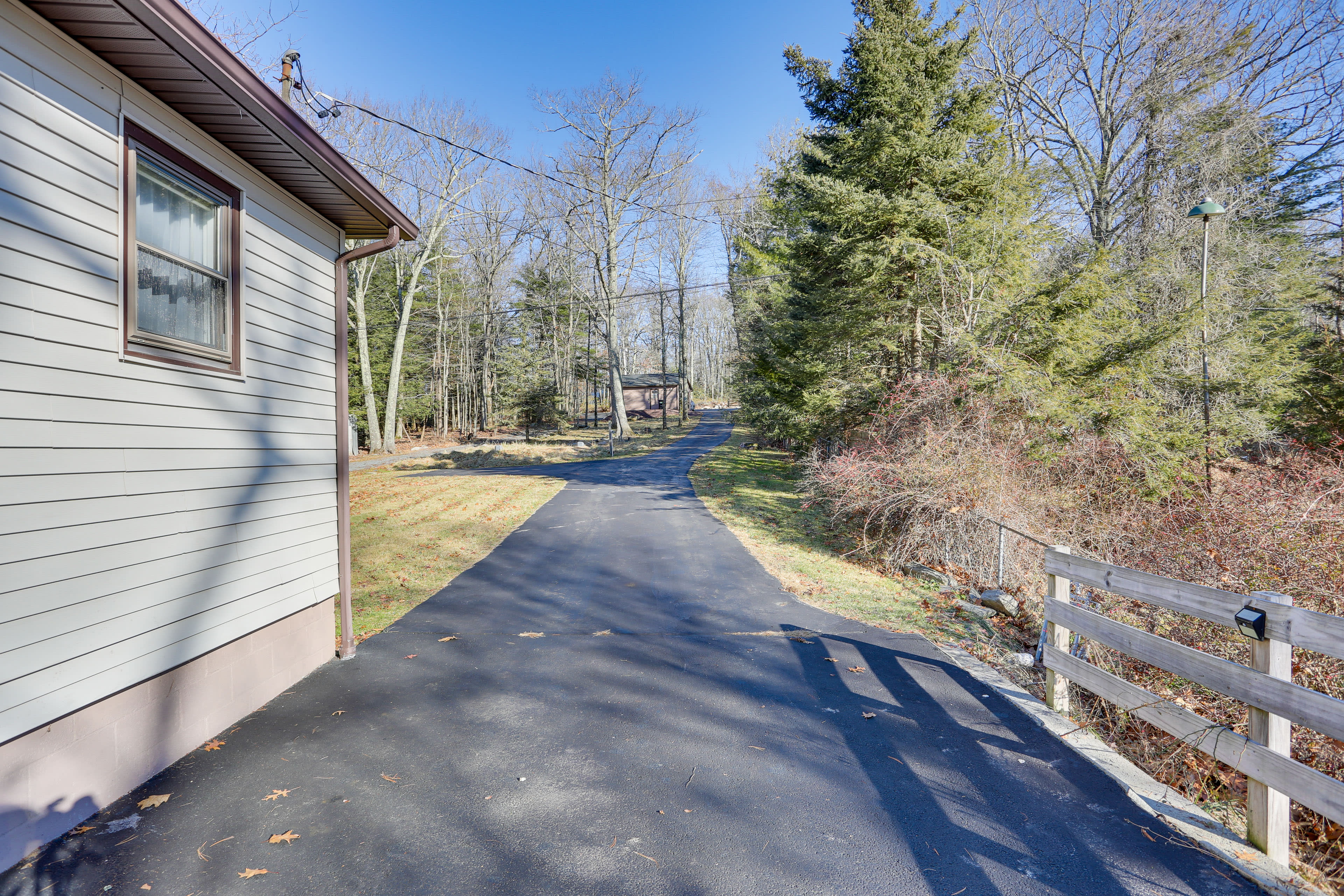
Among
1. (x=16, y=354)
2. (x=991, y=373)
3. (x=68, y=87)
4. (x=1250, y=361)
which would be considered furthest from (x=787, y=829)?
(x=1250, y=361)

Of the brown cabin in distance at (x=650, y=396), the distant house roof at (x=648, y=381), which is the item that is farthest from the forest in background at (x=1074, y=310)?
the brown cabin in distance at (x=650, y=396)

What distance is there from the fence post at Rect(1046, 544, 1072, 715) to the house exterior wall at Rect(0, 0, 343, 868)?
545 centimetres

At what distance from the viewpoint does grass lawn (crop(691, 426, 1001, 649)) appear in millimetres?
5676

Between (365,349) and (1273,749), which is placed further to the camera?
(365,349)

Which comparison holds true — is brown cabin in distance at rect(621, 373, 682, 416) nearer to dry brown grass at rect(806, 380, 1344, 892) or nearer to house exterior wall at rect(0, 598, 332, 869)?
dry brown grass at rect(806, 380, 1344, 892)

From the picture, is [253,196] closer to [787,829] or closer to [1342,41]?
[787,829]

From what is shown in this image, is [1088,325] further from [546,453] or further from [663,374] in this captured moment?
[663,374]

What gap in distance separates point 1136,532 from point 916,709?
4224 millimetres

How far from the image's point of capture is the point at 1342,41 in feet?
45.8

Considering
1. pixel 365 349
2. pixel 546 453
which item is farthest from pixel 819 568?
pixel 365 349

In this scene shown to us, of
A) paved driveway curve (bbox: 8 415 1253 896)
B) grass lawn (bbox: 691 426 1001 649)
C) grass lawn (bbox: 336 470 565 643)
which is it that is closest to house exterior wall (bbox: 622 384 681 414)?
grass lawn (bbox: 336 470 565 643)

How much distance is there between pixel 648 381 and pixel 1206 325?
131ft

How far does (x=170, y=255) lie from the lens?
10.8 feet

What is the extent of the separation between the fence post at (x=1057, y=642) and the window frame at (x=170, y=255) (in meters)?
5.67
